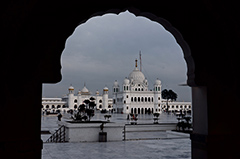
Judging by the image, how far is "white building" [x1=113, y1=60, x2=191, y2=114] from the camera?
64688 mm

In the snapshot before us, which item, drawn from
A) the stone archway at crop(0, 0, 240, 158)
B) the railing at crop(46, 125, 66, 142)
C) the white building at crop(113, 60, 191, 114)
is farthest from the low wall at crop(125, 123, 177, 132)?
the white building at crop(113, 60, 191, 114)

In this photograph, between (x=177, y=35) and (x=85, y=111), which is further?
(x=85, y=111)

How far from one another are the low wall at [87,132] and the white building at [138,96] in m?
52.2

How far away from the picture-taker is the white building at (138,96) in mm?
64688

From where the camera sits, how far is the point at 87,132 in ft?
38.4

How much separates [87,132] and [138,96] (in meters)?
54.4

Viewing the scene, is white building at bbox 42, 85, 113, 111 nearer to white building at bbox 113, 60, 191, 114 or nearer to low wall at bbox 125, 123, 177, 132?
white building at bbox 113, 60, 191, 114
